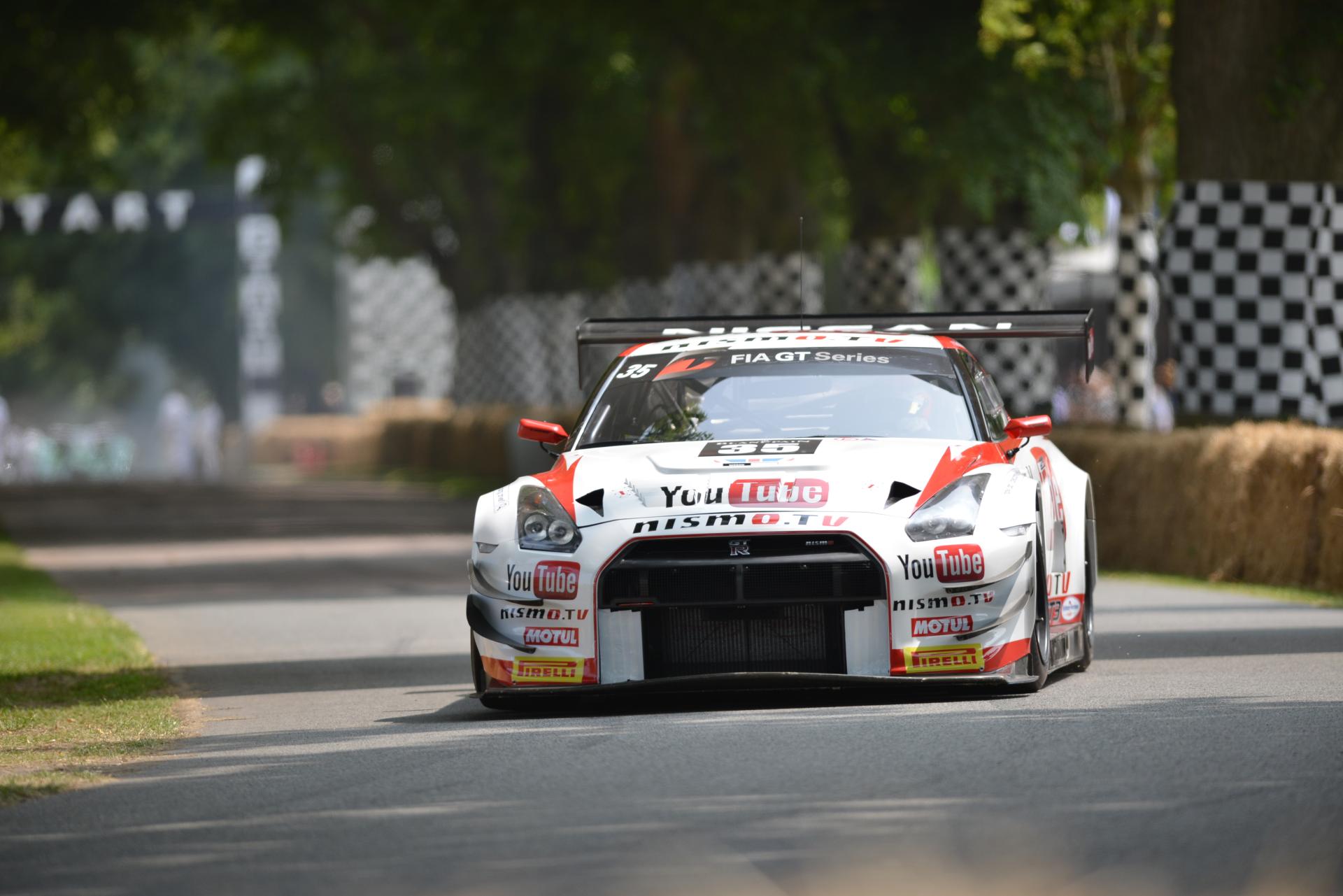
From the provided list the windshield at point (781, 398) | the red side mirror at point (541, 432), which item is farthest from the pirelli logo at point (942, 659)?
the red side mirror at point (541, 432)

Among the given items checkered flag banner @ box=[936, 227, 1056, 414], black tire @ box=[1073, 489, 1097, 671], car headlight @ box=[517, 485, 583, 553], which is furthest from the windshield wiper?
checkered flag banner @ box=[936, 227, 1056, 414]

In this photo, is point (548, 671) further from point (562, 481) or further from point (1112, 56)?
point (1112, 56)

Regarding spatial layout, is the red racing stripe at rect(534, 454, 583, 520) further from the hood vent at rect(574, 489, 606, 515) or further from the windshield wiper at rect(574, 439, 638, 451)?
the windshield wiper at rect(574, 439, 638, 451)

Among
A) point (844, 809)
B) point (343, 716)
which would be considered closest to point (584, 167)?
point (343, 716)

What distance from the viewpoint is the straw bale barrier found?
51.4ft

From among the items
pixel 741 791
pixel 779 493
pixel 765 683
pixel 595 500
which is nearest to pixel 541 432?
pixel 595 500

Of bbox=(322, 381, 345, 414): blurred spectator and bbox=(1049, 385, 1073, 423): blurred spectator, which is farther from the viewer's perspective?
bbox=(322, 381, 345, 414): blurred spectator

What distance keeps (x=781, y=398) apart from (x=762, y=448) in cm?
80

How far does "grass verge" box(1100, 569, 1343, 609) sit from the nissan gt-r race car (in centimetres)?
539

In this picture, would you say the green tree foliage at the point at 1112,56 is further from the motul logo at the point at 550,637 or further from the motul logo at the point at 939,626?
the motul logo at the point at 550,637

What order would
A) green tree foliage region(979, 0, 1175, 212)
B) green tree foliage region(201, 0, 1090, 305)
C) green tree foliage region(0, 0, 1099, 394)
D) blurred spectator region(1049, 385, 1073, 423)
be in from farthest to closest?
1. blurred spectator region(1049, 385, 1073, 423)
2. green tree foliage region(0, 0, 1099, 394)
3. green tree foliage region(201, 0, 1090, 305)
4. green tree foliage region(979, 0, 1175, 212)

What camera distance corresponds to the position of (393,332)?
282ft

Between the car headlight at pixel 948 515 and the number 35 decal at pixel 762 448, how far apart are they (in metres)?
0.61

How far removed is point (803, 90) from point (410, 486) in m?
17.9
